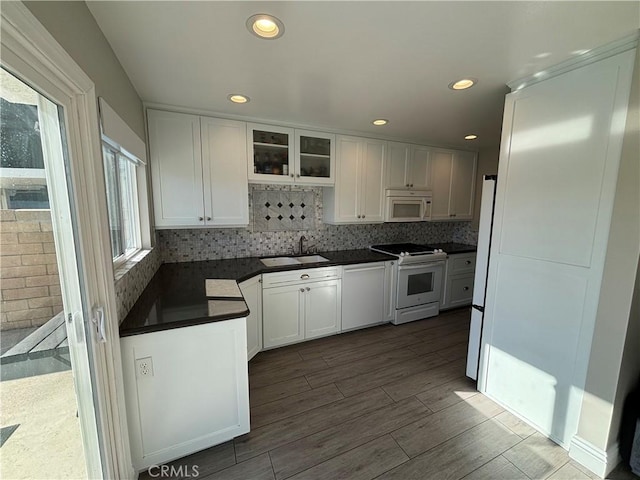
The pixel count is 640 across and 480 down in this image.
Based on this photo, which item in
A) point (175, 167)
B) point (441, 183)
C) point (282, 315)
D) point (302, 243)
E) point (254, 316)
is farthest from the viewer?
point (441, 183)

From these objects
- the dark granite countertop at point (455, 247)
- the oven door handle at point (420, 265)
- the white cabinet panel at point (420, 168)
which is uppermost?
the white cabinet panel at point (420, 168)

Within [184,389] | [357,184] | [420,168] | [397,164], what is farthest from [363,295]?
[184,389]

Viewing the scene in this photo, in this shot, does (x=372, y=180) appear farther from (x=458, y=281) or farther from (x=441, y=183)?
(x=458, y=281)

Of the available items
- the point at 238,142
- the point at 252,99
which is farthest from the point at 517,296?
the point at 238,142

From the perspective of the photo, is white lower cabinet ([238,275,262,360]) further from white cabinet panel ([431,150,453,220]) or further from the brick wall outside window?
white cabinet panel ([431,150,453,220])

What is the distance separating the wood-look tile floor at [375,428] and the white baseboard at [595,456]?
5cm

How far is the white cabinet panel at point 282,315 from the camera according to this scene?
2.67m

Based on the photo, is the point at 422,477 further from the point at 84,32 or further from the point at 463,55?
the point at 84,32

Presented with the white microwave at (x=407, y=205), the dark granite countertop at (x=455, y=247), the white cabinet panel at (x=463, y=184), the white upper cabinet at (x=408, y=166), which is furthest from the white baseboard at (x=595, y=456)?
the white cabinet panel at (x=463, y=184)

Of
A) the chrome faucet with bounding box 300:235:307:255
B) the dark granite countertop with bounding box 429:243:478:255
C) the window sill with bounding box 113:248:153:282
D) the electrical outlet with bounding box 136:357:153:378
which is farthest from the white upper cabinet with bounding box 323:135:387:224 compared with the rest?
the electrical outlet with bounding box 136:357:153:378

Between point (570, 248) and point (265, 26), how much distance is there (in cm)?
210

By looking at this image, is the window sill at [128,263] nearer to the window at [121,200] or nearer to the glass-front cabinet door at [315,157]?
the window at [121,200]

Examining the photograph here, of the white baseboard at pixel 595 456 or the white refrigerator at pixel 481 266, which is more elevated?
→ the white refrigerator at pixel 481 266

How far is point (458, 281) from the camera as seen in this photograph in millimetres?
3854
